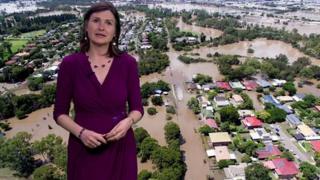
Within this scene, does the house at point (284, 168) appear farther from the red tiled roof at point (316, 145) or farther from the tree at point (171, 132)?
the tree at point (171, 132)

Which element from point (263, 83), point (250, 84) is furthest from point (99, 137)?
point (263, 83)

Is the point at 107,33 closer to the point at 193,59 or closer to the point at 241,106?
the point at 241,106

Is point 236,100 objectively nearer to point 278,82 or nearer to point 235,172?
point 278,82

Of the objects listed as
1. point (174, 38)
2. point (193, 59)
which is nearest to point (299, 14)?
point (174, 38)

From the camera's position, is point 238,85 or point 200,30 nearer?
point 238,85

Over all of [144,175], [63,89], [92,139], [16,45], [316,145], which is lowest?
[316,145]

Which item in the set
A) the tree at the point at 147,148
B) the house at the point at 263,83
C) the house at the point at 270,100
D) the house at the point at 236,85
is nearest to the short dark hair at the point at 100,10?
the tree at the point at 147,148

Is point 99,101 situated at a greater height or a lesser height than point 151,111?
greater
